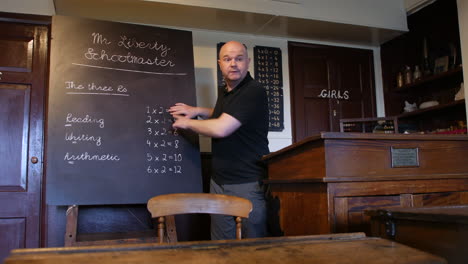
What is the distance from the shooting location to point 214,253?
2.43ft

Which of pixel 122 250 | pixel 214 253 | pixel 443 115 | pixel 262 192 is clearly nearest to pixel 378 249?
pixel 214 253

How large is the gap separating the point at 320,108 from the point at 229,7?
130cm

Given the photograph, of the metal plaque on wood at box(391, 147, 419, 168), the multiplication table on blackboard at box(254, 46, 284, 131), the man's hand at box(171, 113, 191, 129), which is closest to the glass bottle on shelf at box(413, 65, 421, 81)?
the multiplication table on blackboard at box(254, 46, 284, 131)

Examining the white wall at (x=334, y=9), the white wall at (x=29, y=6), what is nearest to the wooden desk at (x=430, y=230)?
the white wall at (x=334, y=9)

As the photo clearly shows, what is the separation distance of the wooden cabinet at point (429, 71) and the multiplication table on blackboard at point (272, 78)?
1075mm

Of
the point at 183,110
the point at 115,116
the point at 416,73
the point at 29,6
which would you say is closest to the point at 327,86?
the point at 416,73

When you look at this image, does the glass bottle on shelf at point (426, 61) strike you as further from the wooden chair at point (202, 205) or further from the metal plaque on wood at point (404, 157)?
the wooden chair at point (202, 205)

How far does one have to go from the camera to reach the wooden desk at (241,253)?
685 millimetres

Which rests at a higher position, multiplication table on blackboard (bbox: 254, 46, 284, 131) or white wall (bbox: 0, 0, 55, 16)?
white wall (bbox: 0, 0, 55, 16)

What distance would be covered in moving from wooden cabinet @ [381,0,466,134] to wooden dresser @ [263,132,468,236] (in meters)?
1.61

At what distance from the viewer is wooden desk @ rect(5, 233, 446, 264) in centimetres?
68

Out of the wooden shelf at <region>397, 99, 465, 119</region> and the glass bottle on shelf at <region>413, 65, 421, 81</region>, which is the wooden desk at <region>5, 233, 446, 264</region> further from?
the glass bottle on shelf at <region>413, 65, 421, 81</region>

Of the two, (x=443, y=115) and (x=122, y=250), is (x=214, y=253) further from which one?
(x=443, y=115)

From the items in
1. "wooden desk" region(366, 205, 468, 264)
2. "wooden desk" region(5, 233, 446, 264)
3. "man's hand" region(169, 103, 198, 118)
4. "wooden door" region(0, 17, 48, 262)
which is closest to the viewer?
"wooden desk" region(5, 233, 446, 264)
